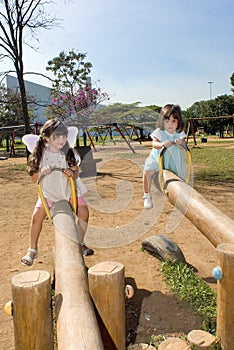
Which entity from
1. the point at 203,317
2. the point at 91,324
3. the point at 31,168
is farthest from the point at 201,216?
the point at 31,168

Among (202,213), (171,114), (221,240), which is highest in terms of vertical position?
(171,114)

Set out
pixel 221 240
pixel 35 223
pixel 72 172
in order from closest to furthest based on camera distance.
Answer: pixel 221 240
pixel 72 172
pixel 35 223

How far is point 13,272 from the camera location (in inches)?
131

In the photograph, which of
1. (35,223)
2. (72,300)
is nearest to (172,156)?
(35,223)

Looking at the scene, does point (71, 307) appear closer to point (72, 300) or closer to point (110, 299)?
point (72, 300)

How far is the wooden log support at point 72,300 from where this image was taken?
1229 mm

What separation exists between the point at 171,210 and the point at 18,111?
27.1 meters

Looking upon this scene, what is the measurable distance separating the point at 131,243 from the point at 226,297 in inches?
92.1

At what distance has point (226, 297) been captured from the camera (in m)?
1.87

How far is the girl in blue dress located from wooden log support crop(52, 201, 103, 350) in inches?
50.7

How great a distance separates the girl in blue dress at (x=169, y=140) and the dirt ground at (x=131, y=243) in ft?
2.83

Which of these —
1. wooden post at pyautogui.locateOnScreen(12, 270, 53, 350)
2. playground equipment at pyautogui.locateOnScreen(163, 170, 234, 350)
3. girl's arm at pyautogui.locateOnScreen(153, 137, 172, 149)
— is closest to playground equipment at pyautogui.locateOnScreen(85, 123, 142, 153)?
girl's arm at pyautogui.locateOnScreen(153, 137, 172, 149)

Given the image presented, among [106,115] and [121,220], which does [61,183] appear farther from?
[106,115]

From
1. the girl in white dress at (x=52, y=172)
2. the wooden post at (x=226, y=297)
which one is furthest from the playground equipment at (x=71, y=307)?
the girl in white dress at (x=52, y=172)
